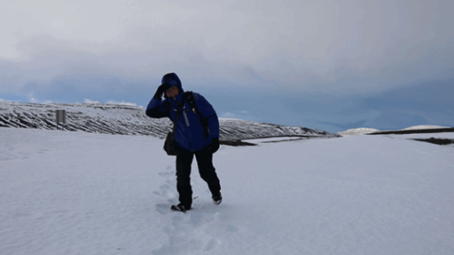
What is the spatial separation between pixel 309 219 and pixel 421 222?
1.85 m

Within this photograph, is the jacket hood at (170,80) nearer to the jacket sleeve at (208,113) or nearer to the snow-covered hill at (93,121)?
the jacket sleeve at (208,113)

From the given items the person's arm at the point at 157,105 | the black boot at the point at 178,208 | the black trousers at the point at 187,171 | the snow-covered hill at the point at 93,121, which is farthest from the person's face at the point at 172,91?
the snow-covered hill at the point at 93,121

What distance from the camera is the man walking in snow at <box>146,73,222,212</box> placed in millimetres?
3961

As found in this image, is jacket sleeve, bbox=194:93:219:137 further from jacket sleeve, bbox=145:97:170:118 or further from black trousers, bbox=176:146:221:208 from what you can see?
jacket sleeve, bbox=145:97:170:118

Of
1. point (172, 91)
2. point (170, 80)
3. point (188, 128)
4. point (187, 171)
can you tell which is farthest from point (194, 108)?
point (187, 171)

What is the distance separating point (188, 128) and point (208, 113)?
41 cm

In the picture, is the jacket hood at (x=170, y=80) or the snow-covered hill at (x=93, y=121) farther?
the snow-covered hill at (x=93, y=121)

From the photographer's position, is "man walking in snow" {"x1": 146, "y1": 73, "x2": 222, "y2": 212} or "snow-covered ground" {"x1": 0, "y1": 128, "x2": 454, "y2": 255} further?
"man walking in snow" {"x1": 146, "y1": 73, "x2": 222, "y2": 212}

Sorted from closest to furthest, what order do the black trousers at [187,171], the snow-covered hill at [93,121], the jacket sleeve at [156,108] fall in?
1. the black trousers at [187,171]
2. the jacket sleeve at [156,108]
3. the snow-covered hill at [93,121]

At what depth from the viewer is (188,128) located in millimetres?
4000

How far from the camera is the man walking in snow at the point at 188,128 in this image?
3961 millimetres

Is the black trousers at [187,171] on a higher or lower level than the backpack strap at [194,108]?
lower

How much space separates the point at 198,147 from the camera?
4016 millimetres

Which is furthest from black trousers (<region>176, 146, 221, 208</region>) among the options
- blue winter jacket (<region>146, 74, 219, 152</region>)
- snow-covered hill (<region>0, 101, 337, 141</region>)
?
snow-covered hill (<region>0, 101, 337, 141</region>)
